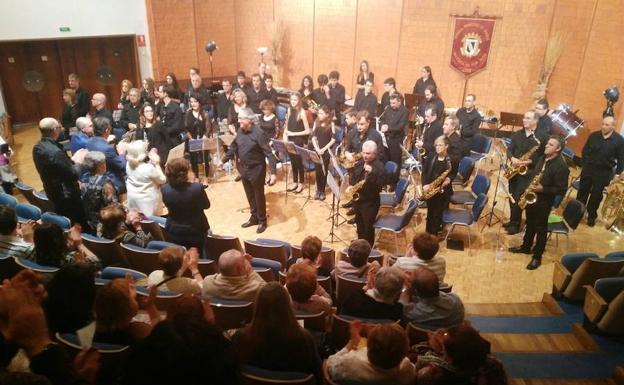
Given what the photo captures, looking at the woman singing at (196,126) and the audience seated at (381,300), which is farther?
the woman singing at (196,126)

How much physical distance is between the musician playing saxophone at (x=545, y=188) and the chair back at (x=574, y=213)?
0.33m

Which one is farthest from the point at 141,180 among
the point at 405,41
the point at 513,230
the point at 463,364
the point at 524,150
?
the point at 405,41

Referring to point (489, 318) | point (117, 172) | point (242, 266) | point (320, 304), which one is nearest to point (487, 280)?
point (489, 318)

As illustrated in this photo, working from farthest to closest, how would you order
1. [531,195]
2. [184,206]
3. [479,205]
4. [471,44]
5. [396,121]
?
[471,44], [396,121], [479,205], [531,195], [184,206]

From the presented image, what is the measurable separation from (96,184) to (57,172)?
0.80 m

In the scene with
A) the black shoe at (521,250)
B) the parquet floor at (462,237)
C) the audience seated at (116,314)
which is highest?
the audience seated at (116,314)

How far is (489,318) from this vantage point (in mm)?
4750

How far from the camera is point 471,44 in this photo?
34.9 ft

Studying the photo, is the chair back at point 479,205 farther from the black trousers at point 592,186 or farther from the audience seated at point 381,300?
the audience seated at point 381,300

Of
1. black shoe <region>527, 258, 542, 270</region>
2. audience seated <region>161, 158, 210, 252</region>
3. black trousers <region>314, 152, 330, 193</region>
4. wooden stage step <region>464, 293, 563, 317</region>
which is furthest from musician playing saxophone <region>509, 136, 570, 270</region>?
audience seated <region>161, 158, 210, 252</region>

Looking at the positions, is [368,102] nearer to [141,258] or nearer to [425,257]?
[425,257]

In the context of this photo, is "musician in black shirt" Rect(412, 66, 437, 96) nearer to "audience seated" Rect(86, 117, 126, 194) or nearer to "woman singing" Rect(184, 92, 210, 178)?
"woman singing" Rect(184, 92, 210, 178)

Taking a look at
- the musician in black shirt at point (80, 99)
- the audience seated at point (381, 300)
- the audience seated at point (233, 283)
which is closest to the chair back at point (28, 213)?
the audience seated at point (233, 283)

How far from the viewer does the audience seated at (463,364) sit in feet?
8.46
